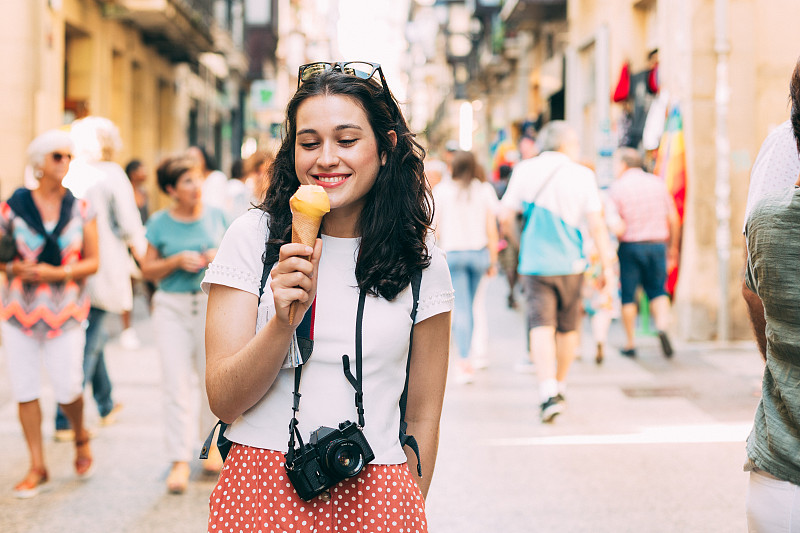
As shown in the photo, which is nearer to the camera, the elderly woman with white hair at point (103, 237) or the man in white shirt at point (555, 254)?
the elderly woman with white hair at point (103, 237)

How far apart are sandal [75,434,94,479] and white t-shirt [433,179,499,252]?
4.04 meters

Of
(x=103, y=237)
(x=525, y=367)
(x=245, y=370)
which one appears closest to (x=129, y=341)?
(x=103, y=237)

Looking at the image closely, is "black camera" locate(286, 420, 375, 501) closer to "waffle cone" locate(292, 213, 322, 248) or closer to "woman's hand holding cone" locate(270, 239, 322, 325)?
"woman's hand holding cone" locate(270, 239, 322, 325)

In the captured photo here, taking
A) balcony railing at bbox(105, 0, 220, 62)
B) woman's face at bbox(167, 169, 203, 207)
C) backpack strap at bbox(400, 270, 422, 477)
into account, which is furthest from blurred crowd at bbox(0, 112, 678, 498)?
balcony railing at bbox(105, 0, 220, 62)

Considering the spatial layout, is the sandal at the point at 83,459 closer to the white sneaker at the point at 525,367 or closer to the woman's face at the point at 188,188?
the woman's face at the point at 188,188

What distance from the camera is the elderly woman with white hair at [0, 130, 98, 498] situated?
5551mm

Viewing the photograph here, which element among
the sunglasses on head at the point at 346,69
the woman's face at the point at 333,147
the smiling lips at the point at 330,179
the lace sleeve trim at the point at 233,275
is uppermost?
the sunglasses on head at the point at 346,69

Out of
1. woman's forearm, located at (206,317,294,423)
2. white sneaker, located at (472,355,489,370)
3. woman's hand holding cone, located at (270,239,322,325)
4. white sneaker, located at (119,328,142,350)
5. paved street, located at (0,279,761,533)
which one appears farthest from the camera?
white sneaker, located at (119,328,142,350)

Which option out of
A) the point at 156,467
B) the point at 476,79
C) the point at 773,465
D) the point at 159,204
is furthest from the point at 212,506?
the point at 476,79

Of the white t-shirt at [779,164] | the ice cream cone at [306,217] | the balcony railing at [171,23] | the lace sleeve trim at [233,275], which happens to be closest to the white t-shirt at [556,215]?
the white t-shirt at [779,164]

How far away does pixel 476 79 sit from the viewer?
38.4 meters

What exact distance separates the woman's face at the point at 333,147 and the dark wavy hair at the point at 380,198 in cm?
4

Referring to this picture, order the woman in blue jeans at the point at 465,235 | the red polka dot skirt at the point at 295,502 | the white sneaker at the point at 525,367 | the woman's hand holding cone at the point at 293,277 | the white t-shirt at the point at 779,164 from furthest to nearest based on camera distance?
the white sneaker at the point at 525,367 → the woman in blue jeans at the point at 465,235 → the white t-shirt at the point at 779,164 → the red polka dot skirt at the point at 295,502 → the woman's hand holding cone at the point at 293,277

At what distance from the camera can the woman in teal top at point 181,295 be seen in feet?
19.0
